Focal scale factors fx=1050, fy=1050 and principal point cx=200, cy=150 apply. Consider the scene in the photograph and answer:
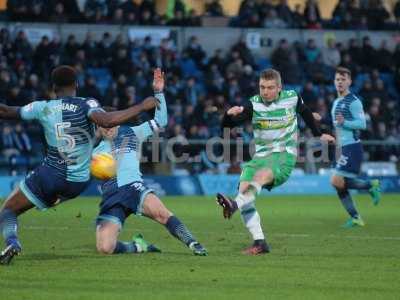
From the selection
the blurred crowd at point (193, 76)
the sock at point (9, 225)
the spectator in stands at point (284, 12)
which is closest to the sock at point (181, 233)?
the sock at point (9, 225)

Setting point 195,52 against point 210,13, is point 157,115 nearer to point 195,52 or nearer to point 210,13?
point 195,52

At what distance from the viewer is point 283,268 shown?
1065cm

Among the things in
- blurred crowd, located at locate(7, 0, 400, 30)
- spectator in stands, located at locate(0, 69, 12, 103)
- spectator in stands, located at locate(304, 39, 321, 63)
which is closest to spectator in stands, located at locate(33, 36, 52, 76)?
spectator in stands, located at locate(0, 69, 12, 103)

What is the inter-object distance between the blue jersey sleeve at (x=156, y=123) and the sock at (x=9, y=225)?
6.50ft

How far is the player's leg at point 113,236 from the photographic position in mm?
12062

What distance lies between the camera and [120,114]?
10398 millimetres

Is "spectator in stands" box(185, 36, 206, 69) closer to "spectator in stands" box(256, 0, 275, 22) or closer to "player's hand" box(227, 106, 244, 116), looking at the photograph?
"spectator in stands" box(256, 0, 275, 22)

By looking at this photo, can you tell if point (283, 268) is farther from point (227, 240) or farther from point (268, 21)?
point (268, 21)

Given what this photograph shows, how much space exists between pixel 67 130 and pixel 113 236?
63.6 inches

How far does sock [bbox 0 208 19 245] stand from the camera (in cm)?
1081

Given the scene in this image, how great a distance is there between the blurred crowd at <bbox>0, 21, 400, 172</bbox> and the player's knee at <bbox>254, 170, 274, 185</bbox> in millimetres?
12962

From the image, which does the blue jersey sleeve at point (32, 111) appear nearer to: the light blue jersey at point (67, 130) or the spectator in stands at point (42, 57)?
the light blue jersey at point (67, 130)

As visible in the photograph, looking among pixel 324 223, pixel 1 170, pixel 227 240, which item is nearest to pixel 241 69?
pixel 1 170

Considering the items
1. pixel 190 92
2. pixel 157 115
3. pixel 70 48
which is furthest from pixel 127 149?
pixel 190 92
